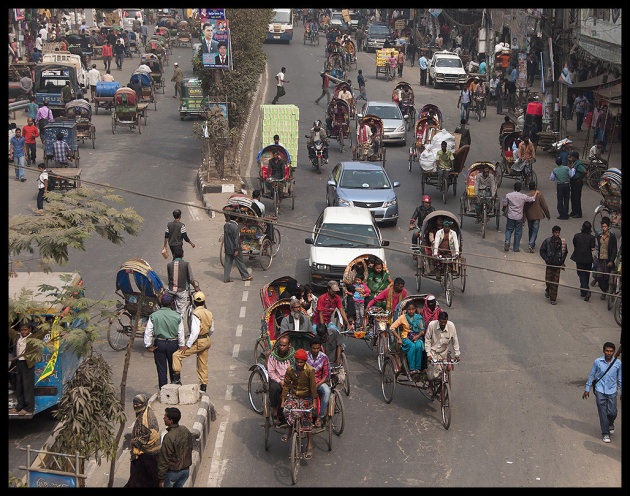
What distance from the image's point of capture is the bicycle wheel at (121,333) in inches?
684

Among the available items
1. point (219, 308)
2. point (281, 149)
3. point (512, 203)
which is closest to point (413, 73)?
point (281, 149)

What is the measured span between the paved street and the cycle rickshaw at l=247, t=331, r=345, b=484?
17 cm

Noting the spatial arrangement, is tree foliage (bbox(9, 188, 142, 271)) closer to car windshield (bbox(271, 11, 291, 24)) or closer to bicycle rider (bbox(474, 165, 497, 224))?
bicycle rider (bbox(474, 165, 497, 224))

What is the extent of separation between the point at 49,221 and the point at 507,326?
9451 mm

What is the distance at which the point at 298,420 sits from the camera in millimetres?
12938

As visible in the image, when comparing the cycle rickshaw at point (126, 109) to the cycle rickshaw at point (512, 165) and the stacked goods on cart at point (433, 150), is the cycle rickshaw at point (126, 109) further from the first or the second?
the cycle rickshaw at point (512, 165)

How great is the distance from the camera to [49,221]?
12.9 meters

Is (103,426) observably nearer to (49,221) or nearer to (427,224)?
(49,221)

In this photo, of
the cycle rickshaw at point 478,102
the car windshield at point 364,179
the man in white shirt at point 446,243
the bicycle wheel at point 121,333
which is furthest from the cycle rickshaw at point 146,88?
the bicycle wheel at point 121,333

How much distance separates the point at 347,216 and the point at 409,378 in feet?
22.6

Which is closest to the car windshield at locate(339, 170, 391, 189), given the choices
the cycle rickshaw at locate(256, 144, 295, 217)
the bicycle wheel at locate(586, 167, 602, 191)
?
the cycle rickshaw at locate(256, 144, 295, 217)

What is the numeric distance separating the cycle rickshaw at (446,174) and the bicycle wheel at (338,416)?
13.3m

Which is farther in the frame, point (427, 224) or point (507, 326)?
point (427, 224)
